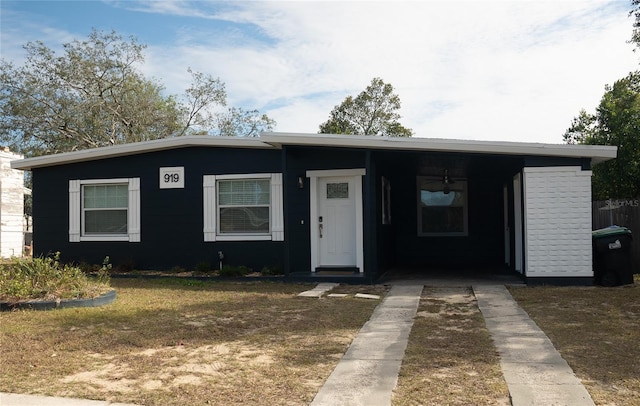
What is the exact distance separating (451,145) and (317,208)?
297 centimetres

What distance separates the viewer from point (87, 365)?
4.93 metres

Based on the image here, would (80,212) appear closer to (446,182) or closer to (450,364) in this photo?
(446,182)

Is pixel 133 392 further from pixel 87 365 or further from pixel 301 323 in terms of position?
pixel 301 323

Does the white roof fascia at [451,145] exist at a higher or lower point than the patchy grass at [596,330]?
higher

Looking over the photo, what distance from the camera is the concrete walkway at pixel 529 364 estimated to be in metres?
4.04

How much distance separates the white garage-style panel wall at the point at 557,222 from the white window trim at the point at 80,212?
8083 millimetres

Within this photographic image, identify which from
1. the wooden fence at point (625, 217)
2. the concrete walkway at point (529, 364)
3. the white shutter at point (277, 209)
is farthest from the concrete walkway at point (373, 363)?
the wooden fence at point (625, 217)

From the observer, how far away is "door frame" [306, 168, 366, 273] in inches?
429

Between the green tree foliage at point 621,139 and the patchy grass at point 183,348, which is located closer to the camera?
the patchy grass at point 183,348

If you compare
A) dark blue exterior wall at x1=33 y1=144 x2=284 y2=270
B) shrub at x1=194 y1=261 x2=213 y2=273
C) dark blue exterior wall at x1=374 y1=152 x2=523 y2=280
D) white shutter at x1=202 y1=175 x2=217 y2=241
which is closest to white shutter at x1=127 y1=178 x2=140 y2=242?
dark blue exterior wall at x1=33 y1=144 x2=284 y2=270

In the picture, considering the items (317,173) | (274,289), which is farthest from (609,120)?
(274,289)

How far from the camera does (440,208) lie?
14.8 meters

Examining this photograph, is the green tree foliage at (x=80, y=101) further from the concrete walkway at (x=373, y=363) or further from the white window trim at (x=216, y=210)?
the concrete walkway at (x=373, y=363)

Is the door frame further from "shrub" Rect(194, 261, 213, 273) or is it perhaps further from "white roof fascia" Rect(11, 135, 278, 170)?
"shrub" Rect(194, 261, 213, 273)
